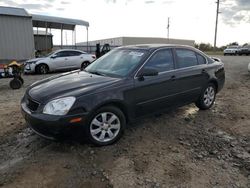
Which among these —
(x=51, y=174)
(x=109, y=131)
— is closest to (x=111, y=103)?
(x=109, y=131)

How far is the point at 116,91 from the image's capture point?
161 inches

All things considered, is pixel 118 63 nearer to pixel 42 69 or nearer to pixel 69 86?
pixel 69 86

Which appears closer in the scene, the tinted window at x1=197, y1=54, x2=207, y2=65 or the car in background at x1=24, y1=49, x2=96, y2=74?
the tinted window at x1=197, y1=54, x2=207, y2=65

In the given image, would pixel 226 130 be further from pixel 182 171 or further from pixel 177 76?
pixel 182 171

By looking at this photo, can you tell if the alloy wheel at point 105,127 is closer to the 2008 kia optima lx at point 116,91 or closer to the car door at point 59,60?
the 2008 kia optima lx at point 116,91

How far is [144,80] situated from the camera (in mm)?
4496

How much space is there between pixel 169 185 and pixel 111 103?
152 centimetres

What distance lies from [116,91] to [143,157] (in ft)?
3.57

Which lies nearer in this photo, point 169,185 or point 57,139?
point 169,185

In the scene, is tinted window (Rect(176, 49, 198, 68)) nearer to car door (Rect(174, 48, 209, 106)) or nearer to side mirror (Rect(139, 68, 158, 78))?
car door (Rect(174, 48, 209, 106))

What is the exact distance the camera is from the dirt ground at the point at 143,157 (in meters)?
3.27

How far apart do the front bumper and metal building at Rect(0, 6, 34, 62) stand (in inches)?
519

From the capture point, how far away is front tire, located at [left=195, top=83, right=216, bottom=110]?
19.5ft

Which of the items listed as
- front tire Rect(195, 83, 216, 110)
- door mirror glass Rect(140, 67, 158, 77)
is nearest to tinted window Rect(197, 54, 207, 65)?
front tire Rect(195, 83, 216, 110)
